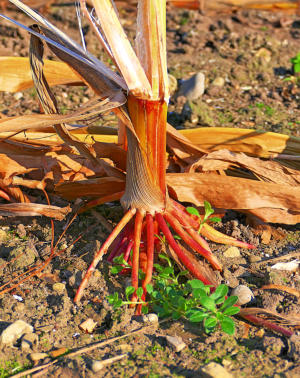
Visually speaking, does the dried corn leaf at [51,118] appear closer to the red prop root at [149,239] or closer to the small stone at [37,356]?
the red prop root at [149,239]

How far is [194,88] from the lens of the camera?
3.37 meters

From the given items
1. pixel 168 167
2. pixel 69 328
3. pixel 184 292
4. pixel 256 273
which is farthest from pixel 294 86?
pixel 69 328

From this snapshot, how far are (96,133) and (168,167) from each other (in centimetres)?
39

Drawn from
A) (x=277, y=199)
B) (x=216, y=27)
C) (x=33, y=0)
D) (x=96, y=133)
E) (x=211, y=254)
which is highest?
(x=33, y=0)

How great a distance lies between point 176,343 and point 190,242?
0.40 meters

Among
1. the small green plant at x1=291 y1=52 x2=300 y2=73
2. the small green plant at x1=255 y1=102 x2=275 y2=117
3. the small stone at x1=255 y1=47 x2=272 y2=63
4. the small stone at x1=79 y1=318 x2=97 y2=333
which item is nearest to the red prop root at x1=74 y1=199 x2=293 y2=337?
the small stone at x1=79 y1=318 x2=97 y2=333

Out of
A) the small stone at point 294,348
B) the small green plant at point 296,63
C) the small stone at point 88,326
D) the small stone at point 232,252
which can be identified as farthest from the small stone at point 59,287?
the small green plant at point 296,63

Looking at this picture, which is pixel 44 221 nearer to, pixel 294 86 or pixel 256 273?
pixel 256 273

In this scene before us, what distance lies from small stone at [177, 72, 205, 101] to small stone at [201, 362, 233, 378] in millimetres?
2095

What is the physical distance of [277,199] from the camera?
2090 mm

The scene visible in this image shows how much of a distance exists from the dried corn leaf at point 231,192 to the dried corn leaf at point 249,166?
0.35 feet

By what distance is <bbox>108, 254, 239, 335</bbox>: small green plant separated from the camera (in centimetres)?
165

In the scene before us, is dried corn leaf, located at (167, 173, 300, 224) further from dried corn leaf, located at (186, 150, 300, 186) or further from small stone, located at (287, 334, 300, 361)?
small stone, located at (287, 334, 300, 361)

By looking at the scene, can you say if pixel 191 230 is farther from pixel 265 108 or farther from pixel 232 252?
pixel 265 108
